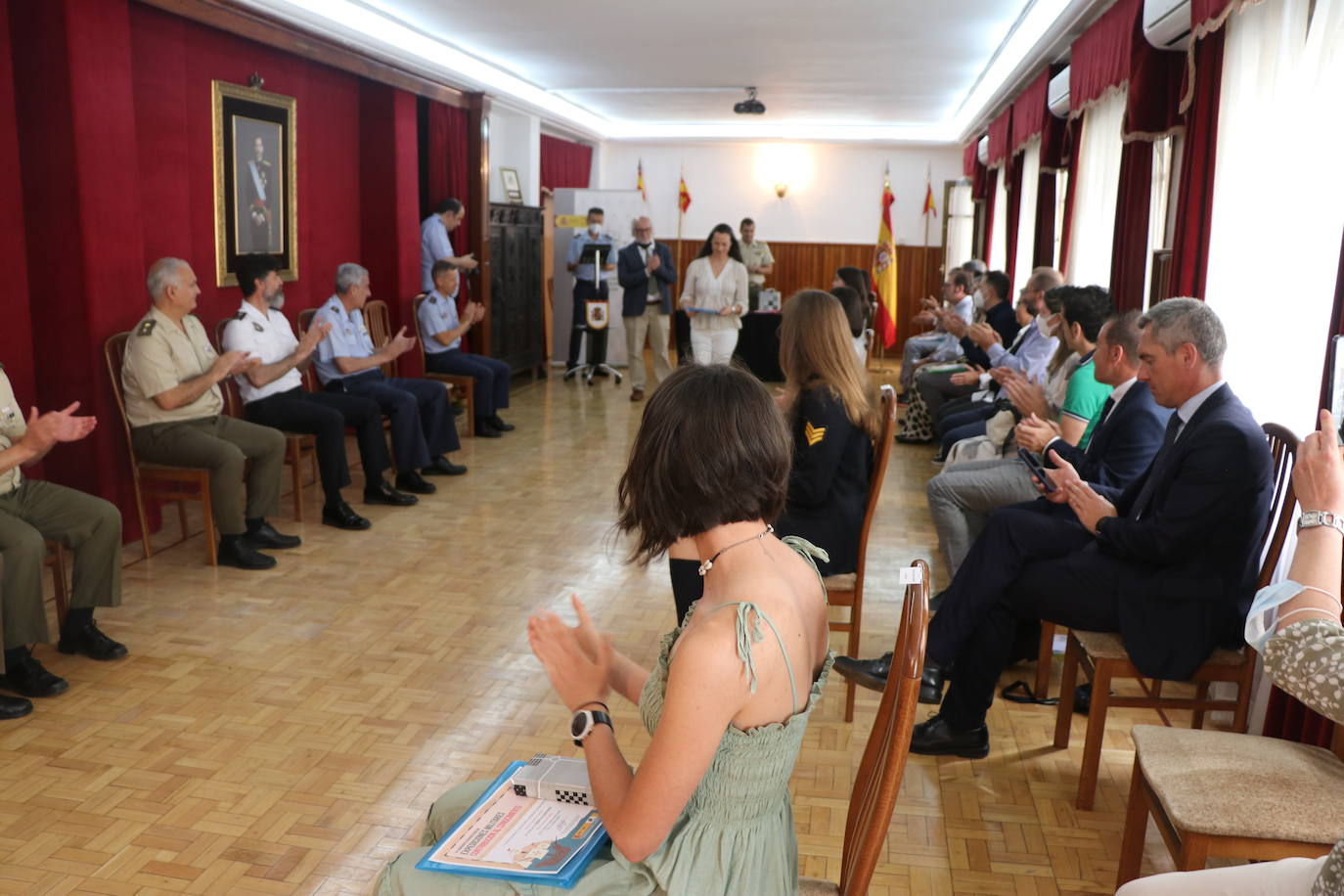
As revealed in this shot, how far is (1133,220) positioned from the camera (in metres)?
5.25

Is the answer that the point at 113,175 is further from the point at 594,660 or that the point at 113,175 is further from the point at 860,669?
the point at 594,660

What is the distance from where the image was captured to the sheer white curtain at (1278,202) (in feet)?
10.7

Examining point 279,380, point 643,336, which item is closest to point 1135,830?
point 279,380

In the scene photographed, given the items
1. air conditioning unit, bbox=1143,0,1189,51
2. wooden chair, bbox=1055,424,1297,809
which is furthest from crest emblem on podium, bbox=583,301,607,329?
wooden chair, bbox=1055,424,1297,809

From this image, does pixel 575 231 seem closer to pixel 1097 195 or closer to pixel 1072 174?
pixel 1072 174

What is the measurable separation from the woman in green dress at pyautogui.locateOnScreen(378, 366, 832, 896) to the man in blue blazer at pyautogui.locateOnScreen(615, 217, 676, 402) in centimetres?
806

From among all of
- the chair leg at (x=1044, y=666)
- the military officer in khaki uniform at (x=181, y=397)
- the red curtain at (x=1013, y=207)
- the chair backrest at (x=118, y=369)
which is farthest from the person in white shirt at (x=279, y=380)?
the red curtain at (x=1013, y=207)

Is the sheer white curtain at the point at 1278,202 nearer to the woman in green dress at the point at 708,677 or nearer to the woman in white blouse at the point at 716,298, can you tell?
the woman in green dress at the point at 708,677

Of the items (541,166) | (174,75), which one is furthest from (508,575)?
(541,166)

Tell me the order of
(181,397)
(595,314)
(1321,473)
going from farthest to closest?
(595,314)
(181,397)
(1321,473)

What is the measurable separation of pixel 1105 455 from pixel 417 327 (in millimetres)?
5193

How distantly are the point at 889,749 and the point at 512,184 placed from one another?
32.8 ft

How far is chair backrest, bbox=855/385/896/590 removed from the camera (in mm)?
3182

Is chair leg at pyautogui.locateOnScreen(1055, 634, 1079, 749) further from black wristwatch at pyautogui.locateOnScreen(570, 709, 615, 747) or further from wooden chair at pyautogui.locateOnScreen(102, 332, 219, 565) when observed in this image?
wooden chair at pyautogui.locateOnScreen(102, 332, 219, 565)
